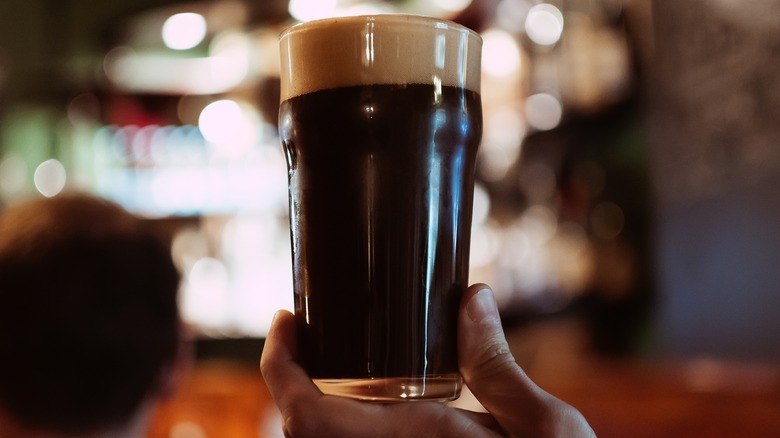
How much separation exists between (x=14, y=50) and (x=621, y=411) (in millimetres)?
4952

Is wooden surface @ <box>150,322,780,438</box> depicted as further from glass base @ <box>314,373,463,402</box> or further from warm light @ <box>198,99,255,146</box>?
warm light @ <box>198,99,255,146</box>

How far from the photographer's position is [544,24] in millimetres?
4434

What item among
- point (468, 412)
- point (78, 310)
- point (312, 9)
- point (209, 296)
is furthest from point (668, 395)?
point (209, 296)

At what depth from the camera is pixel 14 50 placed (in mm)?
6074

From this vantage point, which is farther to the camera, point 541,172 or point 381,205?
point 541,172

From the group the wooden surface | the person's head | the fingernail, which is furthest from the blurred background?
the fingernail

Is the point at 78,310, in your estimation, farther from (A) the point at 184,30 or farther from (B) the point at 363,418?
(A) the point at 184,30

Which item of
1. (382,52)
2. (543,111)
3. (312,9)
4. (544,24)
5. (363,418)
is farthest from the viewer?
(312,9)

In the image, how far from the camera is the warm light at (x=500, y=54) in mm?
4457

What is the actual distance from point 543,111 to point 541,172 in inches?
16.0

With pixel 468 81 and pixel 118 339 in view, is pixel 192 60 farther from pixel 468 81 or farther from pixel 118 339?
pixel 468 81

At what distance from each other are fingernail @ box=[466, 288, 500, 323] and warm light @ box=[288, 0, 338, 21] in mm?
3572

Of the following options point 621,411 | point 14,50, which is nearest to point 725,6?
point 621,411

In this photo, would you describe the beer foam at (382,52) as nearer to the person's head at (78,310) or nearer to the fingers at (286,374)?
the fingers at (286,374)
